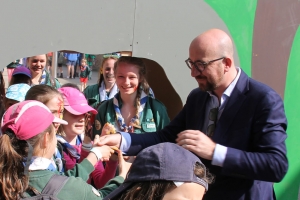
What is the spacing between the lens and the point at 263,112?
2367mm

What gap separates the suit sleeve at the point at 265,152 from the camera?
228cm

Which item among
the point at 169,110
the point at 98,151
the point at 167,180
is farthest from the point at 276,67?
the point at 167,180

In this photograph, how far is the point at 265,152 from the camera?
7.59 ft

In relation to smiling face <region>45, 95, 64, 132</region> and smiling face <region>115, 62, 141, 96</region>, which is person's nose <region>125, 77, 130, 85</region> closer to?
smiling face <region>115, 62, 141, 96</region>

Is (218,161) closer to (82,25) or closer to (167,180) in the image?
(167,180)

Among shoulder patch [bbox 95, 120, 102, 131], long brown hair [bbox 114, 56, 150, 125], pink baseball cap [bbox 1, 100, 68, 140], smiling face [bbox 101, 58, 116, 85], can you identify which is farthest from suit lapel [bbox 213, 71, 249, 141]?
smiling face [bbox 101, 58, 116, 85]

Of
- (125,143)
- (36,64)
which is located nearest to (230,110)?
(125,143)

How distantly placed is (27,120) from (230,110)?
1093 millimetres

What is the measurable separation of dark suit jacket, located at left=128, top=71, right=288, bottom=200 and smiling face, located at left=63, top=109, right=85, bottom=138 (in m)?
0.93

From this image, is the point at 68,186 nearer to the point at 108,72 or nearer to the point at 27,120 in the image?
the point at 27,120

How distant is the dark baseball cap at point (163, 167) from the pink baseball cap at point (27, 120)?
684 mm

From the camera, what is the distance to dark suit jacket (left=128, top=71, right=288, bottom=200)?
2291mm

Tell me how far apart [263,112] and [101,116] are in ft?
5.27

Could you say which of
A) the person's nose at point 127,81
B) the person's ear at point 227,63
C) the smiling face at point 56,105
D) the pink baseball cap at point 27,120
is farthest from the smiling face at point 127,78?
the pink baseball cap at point 27,120
